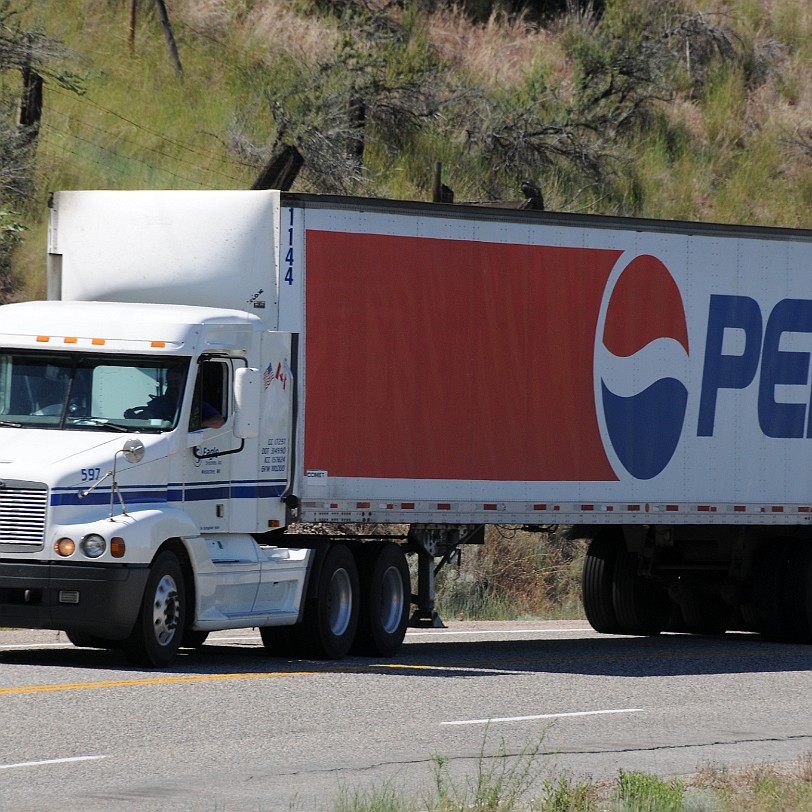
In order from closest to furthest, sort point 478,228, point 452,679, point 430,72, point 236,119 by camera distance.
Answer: point 452,679 → point 478,228 → point 236,119 → point 430,72

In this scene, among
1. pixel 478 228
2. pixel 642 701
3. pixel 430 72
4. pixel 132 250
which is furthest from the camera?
pixel 430 72

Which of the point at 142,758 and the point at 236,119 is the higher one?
the point at 236,119

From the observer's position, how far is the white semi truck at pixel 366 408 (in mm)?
13141

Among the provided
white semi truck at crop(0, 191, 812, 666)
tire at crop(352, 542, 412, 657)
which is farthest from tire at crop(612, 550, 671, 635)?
tire at crop(352, 542, 412, 657)

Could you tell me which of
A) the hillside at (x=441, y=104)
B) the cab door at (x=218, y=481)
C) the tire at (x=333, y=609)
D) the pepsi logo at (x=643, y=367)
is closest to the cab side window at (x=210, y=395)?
the cab door at (x=218, y=481)

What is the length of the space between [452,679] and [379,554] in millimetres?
2221

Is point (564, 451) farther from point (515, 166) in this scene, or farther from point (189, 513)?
point (515, 166)

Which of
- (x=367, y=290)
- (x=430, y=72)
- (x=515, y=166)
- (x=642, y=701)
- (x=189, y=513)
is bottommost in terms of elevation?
(x=642, y=701)

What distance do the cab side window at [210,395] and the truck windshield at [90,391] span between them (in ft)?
0.74

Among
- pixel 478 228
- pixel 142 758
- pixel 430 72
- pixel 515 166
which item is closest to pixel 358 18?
pixel 430 72

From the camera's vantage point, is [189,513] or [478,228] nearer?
[189,513]

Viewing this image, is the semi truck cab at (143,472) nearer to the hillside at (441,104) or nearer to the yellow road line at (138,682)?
the yellow road line at (138,682)

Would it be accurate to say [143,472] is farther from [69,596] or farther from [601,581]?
[601,581]

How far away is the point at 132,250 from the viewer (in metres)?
14.8
